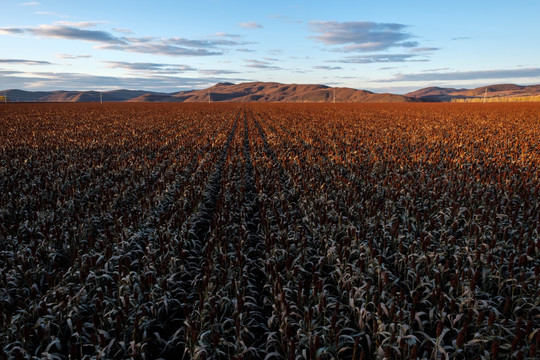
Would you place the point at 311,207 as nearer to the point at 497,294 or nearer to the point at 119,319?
the point at 497,294

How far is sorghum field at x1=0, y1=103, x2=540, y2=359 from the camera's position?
4137mm

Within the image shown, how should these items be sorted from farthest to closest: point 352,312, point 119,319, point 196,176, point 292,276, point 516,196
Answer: point 196,176
point 516,196
point 292,276
point 352,312
point 119,319

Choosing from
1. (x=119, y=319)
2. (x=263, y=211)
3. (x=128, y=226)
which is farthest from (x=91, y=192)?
(x=119, y=319)

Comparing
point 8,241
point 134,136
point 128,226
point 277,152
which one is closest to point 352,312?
point 128,226

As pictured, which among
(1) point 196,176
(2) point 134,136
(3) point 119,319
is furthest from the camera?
(2) point 134,136

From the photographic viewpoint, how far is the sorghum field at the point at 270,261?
4137 mm

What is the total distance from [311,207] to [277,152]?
8.35 m

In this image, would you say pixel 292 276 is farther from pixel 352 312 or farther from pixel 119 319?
pixel 119 319

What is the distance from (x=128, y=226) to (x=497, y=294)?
6.63 meters

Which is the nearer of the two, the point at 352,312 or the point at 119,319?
the point at 119,319

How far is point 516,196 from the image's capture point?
894 centimetres

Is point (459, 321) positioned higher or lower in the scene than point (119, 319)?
lower

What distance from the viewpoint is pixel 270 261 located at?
19.5ft

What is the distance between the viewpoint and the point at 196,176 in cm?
1140
